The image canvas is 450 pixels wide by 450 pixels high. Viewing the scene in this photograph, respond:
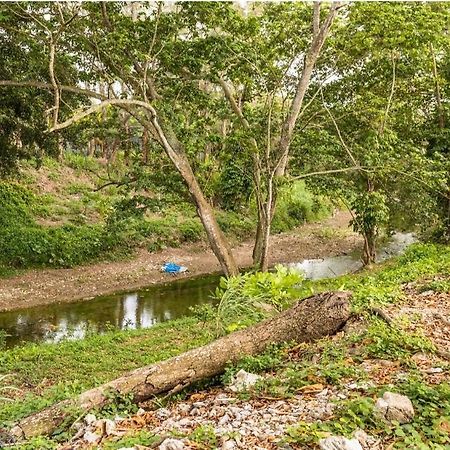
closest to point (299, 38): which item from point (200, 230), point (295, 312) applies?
point (295, 312)

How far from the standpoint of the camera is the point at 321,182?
13.5 meters

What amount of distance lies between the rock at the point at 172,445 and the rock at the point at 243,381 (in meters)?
1.08

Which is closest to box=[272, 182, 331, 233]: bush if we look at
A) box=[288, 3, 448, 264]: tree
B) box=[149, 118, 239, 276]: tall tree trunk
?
box=[288, 3, 448, 264]: tree

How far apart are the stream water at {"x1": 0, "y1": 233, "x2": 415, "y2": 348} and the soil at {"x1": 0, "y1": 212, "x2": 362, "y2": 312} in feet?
1.87

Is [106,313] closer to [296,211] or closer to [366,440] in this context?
[366,440]

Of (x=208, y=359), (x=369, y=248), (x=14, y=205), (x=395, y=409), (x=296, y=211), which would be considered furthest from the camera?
(x=296, y=211)

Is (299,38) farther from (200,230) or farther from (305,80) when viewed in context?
(200,230)

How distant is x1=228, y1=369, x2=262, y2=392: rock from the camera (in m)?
4.22

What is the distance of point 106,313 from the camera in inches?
548

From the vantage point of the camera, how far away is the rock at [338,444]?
114 inches

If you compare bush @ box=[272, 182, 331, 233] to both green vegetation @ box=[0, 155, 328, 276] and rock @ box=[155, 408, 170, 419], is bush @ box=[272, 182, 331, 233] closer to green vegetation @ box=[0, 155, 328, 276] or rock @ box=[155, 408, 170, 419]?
green vegetation @ box=[0, 155, 328, 276]

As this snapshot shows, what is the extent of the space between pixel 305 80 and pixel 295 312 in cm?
721

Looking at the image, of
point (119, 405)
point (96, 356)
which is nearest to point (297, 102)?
point (96, 356)

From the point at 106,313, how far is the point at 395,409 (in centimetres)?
1160
